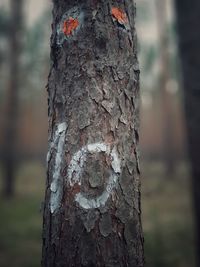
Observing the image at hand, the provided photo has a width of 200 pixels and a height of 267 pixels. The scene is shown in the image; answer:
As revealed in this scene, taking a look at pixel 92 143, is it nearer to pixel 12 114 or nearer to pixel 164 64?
pixel 12 114

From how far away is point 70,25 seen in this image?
1727mm

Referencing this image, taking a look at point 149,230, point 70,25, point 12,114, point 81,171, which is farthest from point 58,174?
point 12,114

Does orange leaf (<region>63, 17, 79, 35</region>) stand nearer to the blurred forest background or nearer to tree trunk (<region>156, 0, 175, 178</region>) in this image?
the blurred forest background

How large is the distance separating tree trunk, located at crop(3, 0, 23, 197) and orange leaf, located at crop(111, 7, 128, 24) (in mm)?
10571

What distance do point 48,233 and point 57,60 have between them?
836mm

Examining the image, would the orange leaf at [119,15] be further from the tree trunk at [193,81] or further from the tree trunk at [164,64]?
the tree trunk at [164,64]

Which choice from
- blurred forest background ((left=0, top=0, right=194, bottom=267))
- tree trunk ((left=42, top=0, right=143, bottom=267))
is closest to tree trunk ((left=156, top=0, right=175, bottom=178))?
blurred forest background ((left=0, top=0, right=194, bottom=267))

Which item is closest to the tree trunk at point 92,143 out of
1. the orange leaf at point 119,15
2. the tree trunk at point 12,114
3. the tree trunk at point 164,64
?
the orange leaf at point 119,15

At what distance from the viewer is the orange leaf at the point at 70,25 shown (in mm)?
1720

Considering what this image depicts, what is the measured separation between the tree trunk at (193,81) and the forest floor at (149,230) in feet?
2.45

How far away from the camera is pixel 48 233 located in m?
1.70

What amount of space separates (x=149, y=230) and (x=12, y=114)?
6681mm

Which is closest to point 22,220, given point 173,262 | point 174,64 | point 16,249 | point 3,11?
point 16,249

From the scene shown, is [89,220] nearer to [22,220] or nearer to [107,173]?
[107,173]
